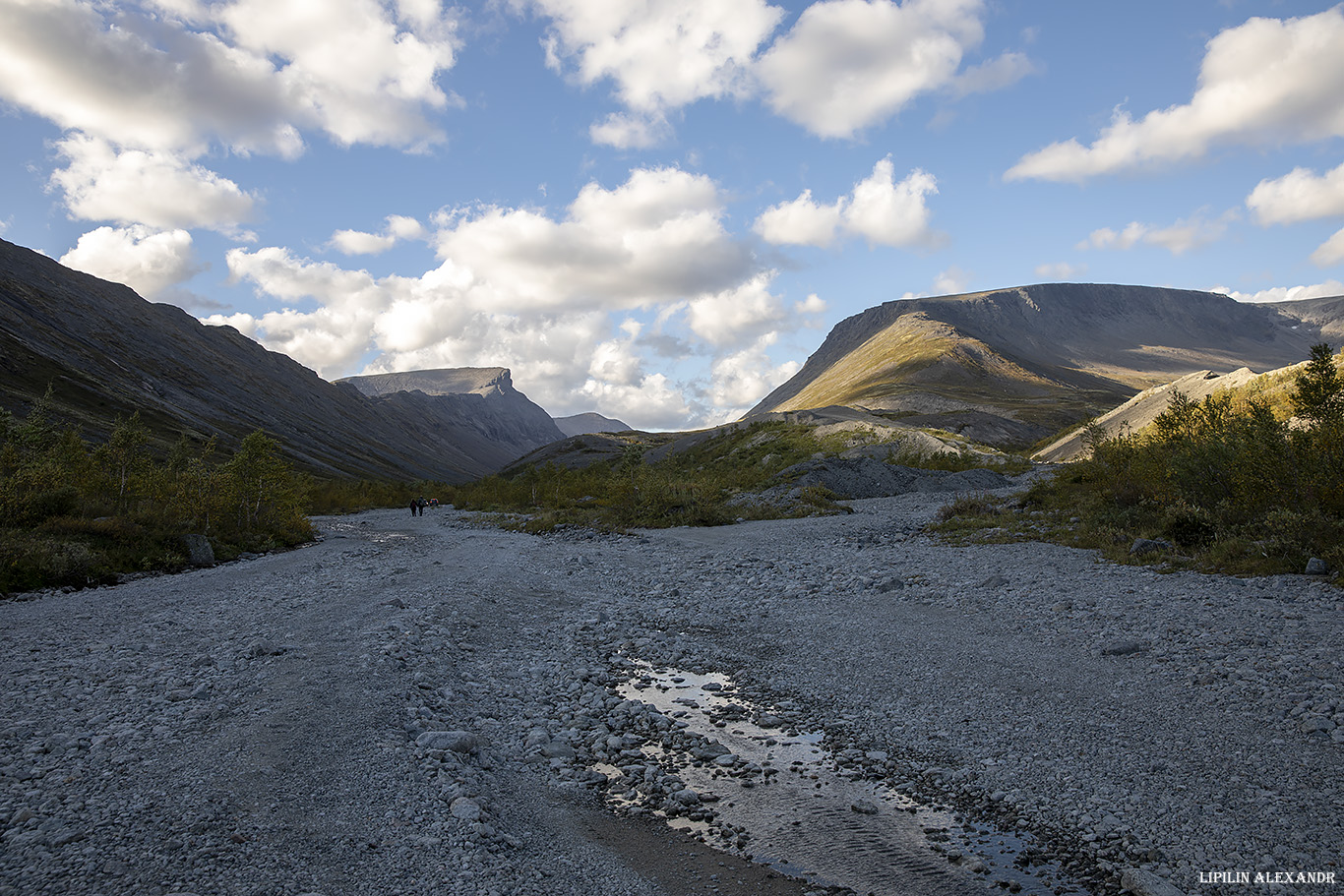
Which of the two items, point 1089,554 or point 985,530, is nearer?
point 1089,554

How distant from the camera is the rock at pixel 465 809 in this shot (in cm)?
626

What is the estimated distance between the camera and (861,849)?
239 inches

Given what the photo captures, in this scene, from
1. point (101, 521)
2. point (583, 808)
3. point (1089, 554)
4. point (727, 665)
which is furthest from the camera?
point (101, 521)

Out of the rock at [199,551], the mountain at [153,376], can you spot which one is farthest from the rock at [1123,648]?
the mountain at [153,376]

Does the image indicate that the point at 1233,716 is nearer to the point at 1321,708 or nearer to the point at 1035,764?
the point at 1321,708

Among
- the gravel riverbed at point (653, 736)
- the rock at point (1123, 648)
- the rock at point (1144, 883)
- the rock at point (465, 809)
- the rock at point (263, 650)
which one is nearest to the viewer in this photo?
the rock at point (1144, 883)

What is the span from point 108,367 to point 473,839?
498 ft

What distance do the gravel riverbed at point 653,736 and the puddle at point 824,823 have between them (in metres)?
0.05

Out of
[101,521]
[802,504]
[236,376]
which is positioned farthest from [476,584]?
[236,376]

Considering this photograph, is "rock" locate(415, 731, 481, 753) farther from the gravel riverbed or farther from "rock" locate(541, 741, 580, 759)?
"rock" locate(541, 741, 580, 759)

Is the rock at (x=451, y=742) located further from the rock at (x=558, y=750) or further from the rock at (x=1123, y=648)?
the rock at (x=1123, y=648)

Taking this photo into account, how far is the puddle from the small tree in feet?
47.8

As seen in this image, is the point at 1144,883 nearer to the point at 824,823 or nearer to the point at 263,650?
the point at 824,823

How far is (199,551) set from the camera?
23.9 meters
